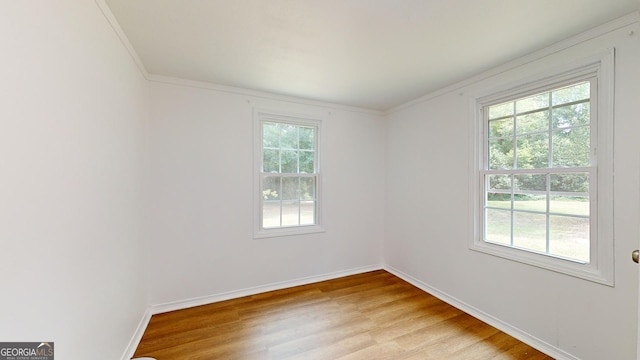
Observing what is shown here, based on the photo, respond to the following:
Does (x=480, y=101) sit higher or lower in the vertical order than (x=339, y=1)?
→ lower

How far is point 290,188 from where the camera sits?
122 inches

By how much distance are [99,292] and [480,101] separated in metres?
3.37

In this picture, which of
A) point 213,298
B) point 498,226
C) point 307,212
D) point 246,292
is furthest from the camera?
point 307,212

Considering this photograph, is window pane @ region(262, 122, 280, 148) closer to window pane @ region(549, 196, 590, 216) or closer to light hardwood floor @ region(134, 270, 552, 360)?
light hardwood floor @ region(134, 270, 552, 360)

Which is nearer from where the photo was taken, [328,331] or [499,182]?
[328,331]

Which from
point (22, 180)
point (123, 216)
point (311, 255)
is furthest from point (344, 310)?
point (22, 180)

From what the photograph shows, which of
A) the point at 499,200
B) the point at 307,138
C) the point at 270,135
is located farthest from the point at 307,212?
the point at 499,200

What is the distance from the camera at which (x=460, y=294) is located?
8.34 ft

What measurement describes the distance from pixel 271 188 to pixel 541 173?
2640 mm

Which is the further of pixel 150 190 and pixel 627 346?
pixel 150 190

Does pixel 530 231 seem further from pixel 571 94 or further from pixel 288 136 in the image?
pixel 288 136

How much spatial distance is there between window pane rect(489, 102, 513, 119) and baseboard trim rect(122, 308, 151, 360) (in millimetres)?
3705

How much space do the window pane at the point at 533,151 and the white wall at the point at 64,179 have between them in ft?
10.1

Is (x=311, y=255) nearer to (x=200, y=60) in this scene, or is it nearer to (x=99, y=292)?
(x=99, y=292)
